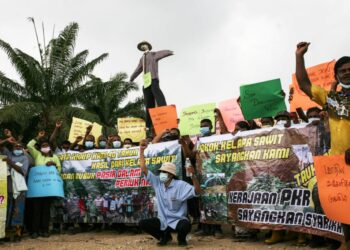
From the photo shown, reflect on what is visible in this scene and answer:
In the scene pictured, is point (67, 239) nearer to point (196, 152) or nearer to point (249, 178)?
point (196, 152)

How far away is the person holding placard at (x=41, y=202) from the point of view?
778 centimetres

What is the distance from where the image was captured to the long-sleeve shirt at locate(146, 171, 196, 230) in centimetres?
629

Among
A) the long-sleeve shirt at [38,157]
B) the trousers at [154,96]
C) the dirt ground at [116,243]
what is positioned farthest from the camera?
the trousers at [154,96]

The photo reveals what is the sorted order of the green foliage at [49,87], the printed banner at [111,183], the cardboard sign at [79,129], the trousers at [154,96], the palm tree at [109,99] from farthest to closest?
the palm tree at [109,99]
the green foliage at [49,87]
the trousers at [154,96]
the cardboard sign at [79,129]
the printed banner at [111,183]

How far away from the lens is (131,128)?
9086 mm

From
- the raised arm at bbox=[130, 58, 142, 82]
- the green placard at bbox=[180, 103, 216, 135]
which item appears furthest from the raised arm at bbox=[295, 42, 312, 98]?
the raised arm at bbox=[130, 58, 142, 82]

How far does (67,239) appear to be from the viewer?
7535 millimetres

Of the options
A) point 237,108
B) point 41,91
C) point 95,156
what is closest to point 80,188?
point 95,156

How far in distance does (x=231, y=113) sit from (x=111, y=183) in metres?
2.46

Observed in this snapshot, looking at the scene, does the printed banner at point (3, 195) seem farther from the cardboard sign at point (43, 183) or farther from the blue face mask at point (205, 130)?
the blue face mask at point (205, 130)

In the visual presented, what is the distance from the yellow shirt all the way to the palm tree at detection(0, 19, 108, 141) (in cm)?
1490

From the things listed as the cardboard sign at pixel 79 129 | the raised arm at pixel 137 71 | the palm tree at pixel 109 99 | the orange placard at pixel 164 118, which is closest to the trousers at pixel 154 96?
the raised arm at pixel 137 71

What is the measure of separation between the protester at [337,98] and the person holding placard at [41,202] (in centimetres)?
568

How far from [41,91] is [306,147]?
49.6 ft
